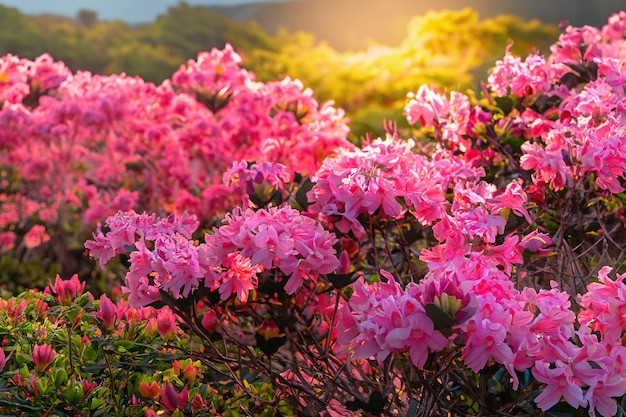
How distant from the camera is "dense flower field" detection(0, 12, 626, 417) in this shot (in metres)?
1.37

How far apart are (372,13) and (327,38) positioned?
1.96m

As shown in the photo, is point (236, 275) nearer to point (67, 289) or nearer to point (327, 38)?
point (67, 289)

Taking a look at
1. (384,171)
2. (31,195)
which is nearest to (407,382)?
(384,171)

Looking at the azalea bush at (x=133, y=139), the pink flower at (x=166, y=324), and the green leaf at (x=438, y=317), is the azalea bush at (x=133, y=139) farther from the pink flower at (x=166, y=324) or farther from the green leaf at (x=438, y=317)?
the green leaf at (x=438, y=317)

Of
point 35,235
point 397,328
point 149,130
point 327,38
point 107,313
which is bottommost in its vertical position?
point 327,38

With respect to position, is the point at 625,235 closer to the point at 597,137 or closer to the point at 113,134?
the point at 597,137

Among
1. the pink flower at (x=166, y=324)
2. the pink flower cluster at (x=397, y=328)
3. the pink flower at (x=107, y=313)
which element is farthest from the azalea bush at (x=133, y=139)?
the pink flower cluster at (x=397, y=328)

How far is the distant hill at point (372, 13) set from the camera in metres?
25.8

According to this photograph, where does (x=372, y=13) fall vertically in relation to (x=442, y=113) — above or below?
below

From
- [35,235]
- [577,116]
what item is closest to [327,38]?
[35,235]

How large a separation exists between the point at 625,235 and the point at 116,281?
326 centimetres

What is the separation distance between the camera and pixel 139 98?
466cm

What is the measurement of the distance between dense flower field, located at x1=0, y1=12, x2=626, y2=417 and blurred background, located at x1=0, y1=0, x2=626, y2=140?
800 centimetres

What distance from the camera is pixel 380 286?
1422 mm
